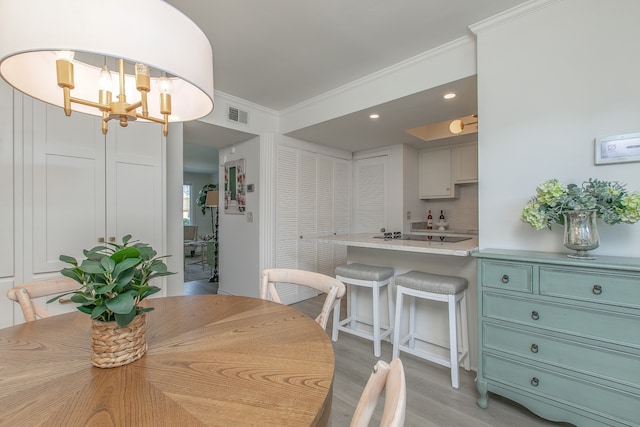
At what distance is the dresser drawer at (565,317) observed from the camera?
1273mm

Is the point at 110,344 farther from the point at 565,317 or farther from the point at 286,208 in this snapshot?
the point at 286,208

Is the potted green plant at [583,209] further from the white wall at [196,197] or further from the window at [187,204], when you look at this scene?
the window at [187,204]

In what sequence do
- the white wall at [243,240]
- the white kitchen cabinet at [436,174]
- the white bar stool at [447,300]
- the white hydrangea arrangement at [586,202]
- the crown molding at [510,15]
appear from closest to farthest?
the white hydrangea arrangement at [586,202] < the crown molding at [510,15] < the white bar stool at [447,300] < the white wall at [243,240] < the white kitchen cabinet at [436,174]

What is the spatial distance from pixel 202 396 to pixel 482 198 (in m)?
2.00

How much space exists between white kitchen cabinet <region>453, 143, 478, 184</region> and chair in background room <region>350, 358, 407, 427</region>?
13.6 feet

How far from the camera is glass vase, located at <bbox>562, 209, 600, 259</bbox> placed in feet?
4.73

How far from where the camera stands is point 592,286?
1.34 metres

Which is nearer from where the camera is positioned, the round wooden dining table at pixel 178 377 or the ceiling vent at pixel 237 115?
the round wooden dining table at pixel 178 377

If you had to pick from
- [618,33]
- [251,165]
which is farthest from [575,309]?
[251,165]

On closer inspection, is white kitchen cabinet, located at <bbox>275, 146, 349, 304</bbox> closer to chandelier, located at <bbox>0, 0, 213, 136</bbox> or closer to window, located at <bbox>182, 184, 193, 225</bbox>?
chandelier, located at <bbox>0, 0, 213, 136</bbox>

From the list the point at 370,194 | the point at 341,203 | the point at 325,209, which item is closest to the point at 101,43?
the point at 325,209

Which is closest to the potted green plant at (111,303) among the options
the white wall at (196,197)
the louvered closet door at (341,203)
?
the louvered closet door at (341,203)

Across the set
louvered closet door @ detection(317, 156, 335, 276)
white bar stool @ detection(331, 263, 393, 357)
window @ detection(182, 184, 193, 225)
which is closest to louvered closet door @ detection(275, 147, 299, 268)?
louvered closet door @ detection(317, 156, 335, 276)

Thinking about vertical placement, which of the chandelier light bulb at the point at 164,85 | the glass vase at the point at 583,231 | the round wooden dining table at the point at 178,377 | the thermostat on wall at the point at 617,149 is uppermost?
the chandelier light bulb at the point at 164,85
